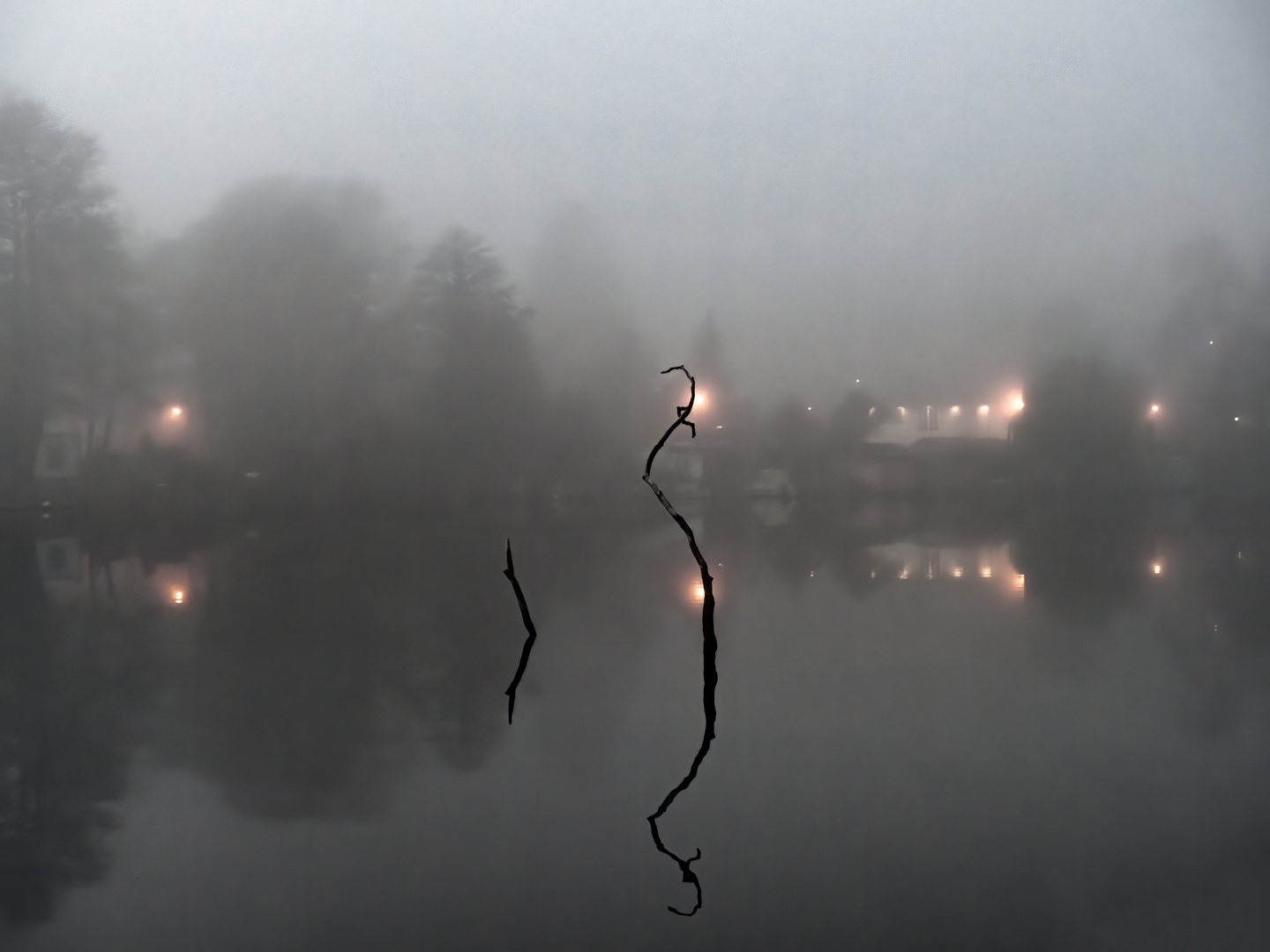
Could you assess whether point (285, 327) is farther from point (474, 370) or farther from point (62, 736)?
point (62, 736)

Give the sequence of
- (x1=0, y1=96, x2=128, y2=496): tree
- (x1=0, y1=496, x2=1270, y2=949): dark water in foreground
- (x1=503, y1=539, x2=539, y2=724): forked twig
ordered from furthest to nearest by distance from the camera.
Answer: (x1=0, y1=96, x2=128, y2=496): tree
(x1=503, y1=539, x2=539, y2=724): forked twig
(x1=0, y1=496, x2=1270, y2=949): dark water in foreground

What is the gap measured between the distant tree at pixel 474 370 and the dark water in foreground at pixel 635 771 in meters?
13.2

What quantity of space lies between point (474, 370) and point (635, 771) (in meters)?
18.1

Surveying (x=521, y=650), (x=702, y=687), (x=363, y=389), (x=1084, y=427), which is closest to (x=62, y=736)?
(x=521, y=650)

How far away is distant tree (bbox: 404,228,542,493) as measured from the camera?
19.6 m

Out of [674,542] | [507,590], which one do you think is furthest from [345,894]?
[674,542]

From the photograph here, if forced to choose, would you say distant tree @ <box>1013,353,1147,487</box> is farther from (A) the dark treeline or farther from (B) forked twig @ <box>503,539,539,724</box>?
(B) forked twig @ <box>503,539,539,724</box>

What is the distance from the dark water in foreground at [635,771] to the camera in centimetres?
193

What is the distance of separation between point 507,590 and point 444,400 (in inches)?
546

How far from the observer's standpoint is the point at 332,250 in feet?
69.5

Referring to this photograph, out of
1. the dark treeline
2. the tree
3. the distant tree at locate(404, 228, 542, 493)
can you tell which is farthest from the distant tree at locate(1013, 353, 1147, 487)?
the tree

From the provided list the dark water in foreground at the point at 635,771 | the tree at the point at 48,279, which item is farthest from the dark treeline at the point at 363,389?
the dark water in foreground at the point at 635,771

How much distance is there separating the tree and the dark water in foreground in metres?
14.9

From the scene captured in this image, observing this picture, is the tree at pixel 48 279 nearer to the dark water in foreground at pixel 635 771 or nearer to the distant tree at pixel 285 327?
the distant tree at pixel 285 327
